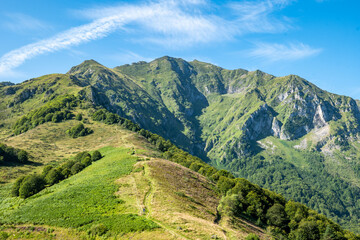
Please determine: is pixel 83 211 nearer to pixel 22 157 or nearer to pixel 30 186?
pixel 30 186

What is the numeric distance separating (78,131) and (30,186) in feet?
296

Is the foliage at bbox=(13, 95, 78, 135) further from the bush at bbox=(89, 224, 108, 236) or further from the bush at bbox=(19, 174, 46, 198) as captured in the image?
the bush at bbox=(89, 224, 108, 236)

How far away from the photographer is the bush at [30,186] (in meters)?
54.2

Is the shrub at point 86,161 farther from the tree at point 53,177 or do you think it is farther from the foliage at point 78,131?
the foliage at point 78,131

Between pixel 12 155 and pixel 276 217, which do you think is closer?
pixel 276 217

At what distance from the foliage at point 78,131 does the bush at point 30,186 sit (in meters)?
82.5

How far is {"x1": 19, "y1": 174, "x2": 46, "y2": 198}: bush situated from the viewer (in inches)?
2133

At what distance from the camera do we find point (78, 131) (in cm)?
14075

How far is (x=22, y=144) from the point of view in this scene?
116 meters

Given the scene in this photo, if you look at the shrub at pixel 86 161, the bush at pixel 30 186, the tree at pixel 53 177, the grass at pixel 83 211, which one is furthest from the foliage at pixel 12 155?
the grass at pixel 83 211

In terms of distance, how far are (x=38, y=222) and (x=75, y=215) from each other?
222 inches

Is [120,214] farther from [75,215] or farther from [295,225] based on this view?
[295,225]

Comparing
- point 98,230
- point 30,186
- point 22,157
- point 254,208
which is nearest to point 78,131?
point 22,157

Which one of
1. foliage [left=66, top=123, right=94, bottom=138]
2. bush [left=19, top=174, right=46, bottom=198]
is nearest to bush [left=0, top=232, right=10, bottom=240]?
bush [left=19, top=174, right=46, bottom=198]
